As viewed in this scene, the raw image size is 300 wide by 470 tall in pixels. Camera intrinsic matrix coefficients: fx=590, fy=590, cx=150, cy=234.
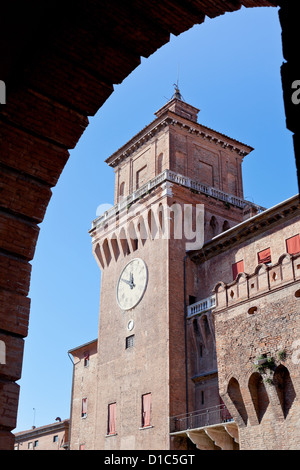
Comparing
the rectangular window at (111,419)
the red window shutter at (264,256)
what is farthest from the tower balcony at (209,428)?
the red window shutter at (264,256)

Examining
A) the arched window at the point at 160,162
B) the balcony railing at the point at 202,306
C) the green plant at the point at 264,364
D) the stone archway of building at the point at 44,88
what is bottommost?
the stone archway of building at the point at 44,88

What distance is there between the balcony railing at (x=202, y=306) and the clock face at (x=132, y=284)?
2717mm

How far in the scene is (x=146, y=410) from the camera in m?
24.2

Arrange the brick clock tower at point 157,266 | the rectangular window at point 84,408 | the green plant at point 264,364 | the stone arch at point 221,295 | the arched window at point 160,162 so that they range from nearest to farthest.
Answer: the green plant at point 264,364, the stone arch at point 221,295, the brick clock tower at point 157,266, the arched window at point 160,162, the rectangular window at point 84,408

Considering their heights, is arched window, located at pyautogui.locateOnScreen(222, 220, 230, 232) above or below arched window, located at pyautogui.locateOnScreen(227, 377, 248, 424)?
above

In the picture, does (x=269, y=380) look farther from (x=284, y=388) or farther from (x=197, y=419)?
(x=197, y=419)

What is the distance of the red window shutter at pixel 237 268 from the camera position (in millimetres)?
23875

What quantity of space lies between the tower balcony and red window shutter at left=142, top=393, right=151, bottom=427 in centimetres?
154

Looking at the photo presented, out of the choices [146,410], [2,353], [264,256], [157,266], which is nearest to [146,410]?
[146,410]

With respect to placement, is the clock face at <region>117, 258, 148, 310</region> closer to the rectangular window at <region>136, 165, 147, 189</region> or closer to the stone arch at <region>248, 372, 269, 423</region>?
the rectangular window at <region>136, 165, 147, 189</region>

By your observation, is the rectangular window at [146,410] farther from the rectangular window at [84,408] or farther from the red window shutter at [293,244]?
the red window shutter at [293,244]

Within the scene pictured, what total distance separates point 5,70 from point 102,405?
2505cm

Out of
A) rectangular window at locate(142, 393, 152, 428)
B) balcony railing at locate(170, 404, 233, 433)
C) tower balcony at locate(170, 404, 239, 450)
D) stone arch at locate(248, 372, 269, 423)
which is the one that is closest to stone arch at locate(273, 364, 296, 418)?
stone arch at locate(248, 372, 269, 423)

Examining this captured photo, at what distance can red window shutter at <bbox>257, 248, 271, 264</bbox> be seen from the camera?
22.8 meters
